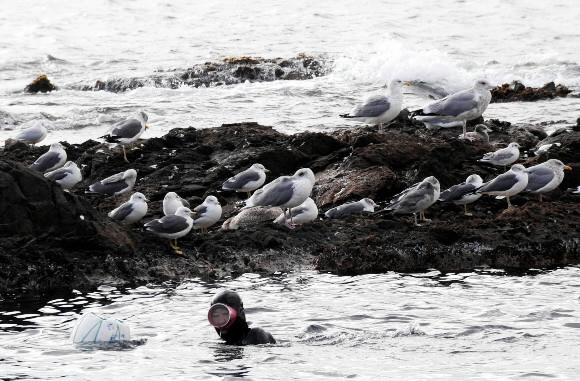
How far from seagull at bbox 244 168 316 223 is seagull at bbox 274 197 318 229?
0.06m

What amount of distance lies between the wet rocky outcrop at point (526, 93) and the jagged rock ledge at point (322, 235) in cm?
796

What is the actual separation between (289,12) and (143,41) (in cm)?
546

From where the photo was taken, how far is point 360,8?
3841cm

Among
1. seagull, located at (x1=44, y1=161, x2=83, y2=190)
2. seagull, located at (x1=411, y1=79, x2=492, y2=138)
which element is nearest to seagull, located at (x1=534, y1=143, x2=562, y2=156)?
seagull, located at (x1=411, y1=79, x2=492, y2=138)

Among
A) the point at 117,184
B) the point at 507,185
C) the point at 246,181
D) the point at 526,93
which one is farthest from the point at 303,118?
the point at 507,185

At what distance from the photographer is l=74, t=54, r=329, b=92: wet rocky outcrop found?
28.1 m

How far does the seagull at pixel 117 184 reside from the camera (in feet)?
48.0

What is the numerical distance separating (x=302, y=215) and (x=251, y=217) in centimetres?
64

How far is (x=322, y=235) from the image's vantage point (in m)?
12.4

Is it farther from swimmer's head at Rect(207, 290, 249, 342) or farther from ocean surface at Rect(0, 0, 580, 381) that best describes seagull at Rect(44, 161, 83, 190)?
swimmer's head at Rect(207, 290, 249, 342)

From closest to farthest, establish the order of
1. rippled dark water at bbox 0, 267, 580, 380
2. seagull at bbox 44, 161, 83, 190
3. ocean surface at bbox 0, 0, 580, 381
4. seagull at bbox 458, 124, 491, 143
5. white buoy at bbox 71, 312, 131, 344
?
rippled dark water at bbox 0, 267, 580, 380
ocean surface at bbox 0, 0, 580, 381
white buoy at bbox 71, 312, 131, 344
seagull at bbox 44, 161, 83, 190
seagull at bbox 458, 124, 491, 143

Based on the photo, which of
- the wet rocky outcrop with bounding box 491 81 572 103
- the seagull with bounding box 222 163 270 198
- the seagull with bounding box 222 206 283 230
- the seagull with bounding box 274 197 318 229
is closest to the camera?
the seagull with bounding box 274 197 318 229

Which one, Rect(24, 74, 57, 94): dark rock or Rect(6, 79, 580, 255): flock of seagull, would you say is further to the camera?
Rect(24, 74, 57, 94): dark rock

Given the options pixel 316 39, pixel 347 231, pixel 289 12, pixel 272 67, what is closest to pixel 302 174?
pixel 347 231
